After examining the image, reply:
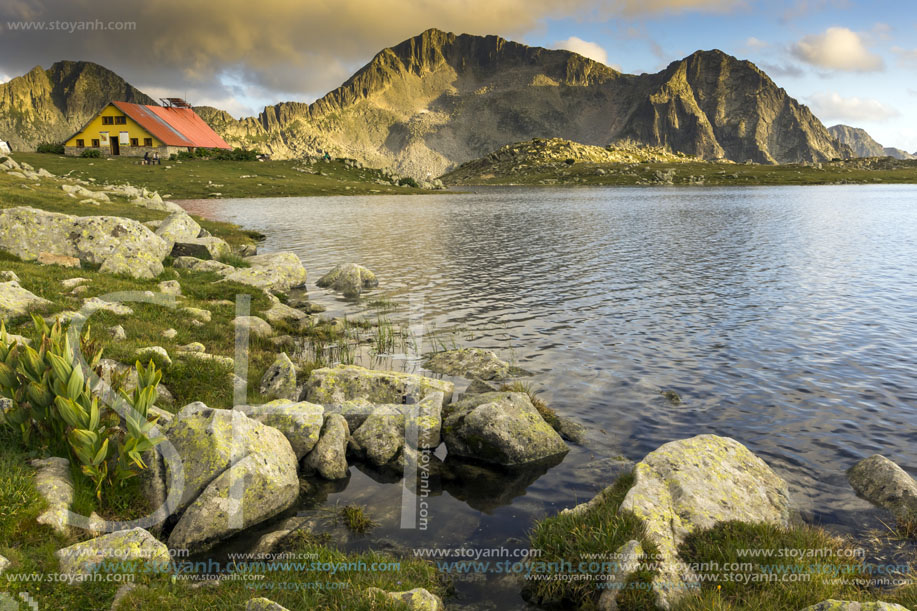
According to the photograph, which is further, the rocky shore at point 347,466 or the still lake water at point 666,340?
the still lake water at point 666,340

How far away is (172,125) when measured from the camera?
13262 cm

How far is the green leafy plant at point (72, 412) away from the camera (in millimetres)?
7945

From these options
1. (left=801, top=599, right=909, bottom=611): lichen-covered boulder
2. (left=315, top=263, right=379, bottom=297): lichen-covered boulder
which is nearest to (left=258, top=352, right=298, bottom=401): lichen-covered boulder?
(left=801, top=599, right=909, bottom=611): lichen-covered boulder

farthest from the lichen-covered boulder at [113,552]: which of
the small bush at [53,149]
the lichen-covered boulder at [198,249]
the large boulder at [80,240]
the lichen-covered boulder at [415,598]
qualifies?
the small bush at [53,149]

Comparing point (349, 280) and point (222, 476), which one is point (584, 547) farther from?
point (349, 280)

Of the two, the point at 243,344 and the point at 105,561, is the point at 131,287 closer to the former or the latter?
the point at 243,344

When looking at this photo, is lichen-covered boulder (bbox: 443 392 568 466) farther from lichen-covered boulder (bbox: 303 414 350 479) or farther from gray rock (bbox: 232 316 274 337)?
gray rock (bbox: 232 316 274 337)

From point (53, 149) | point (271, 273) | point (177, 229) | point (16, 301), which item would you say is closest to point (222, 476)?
point (16, 301)

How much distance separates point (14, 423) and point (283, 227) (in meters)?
49.2

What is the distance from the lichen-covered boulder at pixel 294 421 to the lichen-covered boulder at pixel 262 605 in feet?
15.9

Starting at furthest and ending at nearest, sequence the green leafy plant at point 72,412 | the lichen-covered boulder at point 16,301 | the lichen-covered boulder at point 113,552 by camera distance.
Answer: the lichen-covered boulder at point 16,301 < the green leafy plant at point 72,412 < the lichen-covered boulder at point 113,552

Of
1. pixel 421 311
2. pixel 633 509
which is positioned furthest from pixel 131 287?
pixel 633 509

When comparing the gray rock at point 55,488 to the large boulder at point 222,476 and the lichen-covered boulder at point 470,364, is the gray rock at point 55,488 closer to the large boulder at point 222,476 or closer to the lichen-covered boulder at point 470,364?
the large boulder at point 222,476

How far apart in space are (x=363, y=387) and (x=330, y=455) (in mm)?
2722
